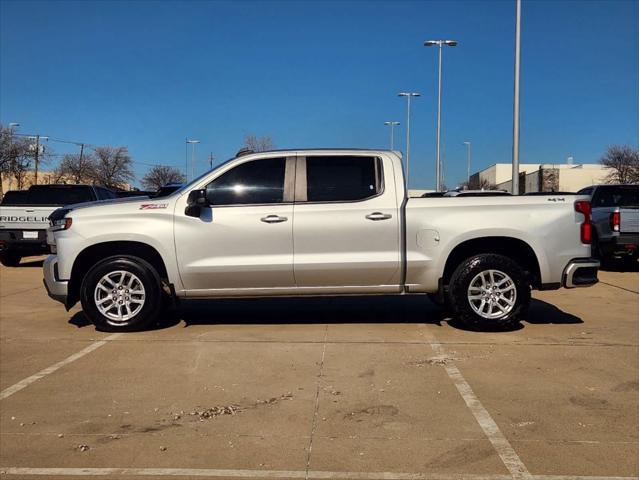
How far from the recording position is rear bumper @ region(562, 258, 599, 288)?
21.8 ft

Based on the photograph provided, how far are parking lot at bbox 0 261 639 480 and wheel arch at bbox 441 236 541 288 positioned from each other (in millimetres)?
666

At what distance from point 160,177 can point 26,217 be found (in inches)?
2191

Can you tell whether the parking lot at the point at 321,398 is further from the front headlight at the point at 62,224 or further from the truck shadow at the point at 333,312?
the front headlight at the point at 62,224

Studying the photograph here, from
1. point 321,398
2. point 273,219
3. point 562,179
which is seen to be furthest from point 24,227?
point 562,179

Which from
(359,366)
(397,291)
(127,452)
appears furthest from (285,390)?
(397,291)

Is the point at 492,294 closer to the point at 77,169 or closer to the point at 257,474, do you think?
the point at 257,474

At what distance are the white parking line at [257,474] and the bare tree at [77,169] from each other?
5781 centimetres

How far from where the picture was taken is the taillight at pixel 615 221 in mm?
11648

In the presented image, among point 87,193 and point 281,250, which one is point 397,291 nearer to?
point 281,250

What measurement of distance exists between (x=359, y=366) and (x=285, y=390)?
35.5 inches

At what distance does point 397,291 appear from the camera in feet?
22.4

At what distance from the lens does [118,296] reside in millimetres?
6770

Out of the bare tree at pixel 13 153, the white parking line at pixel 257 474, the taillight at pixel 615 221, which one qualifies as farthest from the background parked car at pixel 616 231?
the bare tree at pixel 13 153

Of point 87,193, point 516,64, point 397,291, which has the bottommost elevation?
point 397,291
